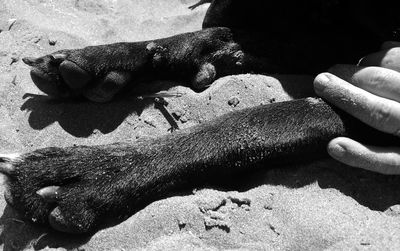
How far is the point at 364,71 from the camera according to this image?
255 centimetres

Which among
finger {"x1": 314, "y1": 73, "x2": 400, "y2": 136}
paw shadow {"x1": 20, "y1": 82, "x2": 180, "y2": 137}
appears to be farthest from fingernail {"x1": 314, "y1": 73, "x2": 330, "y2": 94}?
paw shadow {"x1": 20, "y1": 82, "x2": 180, "y2": 137}

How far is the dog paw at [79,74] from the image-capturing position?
102 inches

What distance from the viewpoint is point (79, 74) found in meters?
2.57

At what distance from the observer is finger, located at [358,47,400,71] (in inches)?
103

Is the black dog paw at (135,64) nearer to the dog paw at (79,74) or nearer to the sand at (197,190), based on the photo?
the dog paw at (79,74)

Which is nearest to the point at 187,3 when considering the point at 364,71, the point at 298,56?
the point at 298,56

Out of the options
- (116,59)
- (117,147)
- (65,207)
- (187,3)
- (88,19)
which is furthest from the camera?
(187,3)

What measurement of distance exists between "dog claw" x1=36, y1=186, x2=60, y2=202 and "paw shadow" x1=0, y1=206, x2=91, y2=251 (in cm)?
21

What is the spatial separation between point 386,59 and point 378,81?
0.85ft

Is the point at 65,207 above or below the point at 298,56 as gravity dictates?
below

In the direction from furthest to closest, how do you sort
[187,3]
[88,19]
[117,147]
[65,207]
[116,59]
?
[187,3], [88,19], [116,59], [117,147], [65,207]

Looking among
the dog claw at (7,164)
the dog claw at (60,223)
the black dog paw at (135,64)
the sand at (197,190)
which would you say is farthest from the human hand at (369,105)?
the dog claw at (7,164)

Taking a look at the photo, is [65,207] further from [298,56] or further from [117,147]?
[298,56]

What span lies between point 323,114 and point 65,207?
4.68 feet
